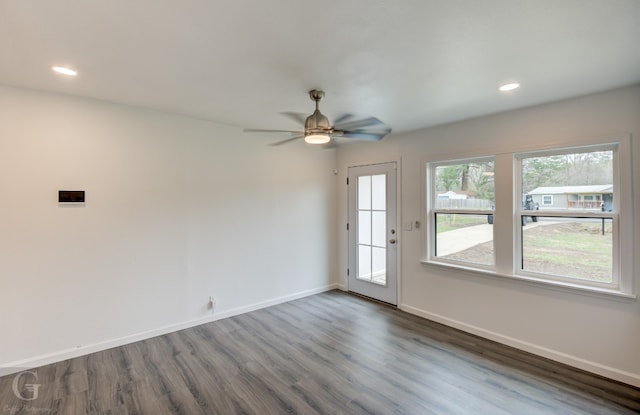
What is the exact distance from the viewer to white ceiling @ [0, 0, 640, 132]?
5.18 feet

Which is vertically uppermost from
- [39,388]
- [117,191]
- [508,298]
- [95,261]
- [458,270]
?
[117,191]

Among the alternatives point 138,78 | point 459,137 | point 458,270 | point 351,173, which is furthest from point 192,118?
point 458,270

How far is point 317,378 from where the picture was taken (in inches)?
101

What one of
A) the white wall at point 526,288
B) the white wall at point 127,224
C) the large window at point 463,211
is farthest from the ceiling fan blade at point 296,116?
the large window at point 463,211

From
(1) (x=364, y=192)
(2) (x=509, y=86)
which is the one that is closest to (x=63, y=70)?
(2) (x=509, y=86)

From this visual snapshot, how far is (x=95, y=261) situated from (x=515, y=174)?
14.9ft

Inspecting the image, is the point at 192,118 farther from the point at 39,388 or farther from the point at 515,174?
the point at 515,174

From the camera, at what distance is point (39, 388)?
7.95 feet

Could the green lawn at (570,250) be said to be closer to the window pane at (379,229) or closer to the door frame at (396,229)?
the door frame at (396,229)

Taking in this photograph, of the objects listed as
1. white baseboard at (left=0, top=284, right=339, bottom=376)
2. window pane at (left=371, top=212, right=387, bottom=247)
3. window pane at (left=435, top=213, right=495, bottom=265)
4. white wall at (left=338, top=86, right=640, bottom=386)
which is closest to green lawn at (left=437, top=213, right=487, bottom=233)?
window pane at (left=435, top=213, right=495, bottom=265)

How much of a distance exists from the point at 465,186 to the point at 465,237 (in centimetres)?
64

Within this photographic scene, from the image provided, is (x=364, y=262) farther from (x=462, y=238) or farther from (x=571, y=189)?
(x=571, y=189)

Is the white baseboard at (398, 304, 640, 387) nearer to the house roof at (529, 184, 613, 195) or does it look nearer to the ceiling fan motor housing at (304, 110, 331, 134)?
the house roof at (529, 184, 613, 195)

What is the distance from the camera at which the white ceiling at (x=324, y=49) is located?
5.18ft
